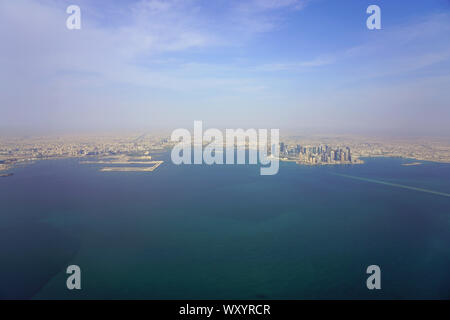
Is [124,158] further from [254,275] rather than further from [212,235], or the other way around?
[254,275]

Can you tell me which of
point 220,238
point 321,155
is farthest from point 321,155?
point 220,238

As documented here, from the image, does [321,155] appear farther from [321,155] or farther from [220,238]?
[220,238]

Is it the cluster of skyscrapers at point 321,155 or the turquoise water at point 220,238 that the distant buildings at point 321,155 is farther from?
the turquoise water at point 220,238

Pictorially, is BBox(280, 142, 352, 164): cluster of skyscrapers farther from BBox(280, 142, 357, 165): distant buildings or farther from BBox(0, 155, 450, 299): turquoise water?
BBox(0, 155, 450, 299): turquoise water

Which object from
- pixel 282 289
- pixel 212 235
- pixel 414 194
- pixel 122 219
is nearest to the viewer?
pixel 282 289

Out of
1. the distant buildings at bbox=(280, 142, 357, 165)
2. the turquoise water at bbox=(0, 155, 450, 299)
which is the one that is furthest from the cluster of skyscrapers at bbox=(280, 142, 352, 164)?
the turquoise water at bbox=(0, 155, 450, 299)
